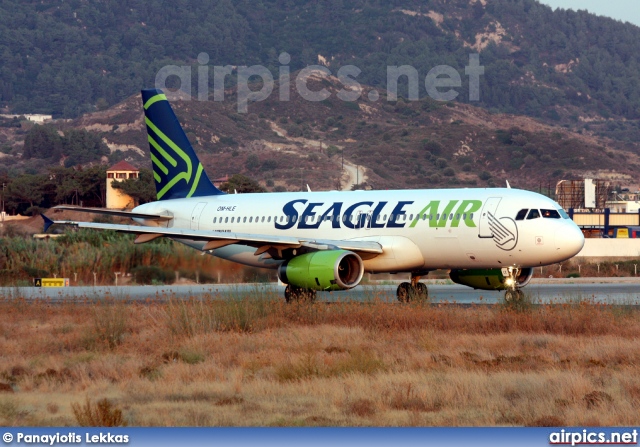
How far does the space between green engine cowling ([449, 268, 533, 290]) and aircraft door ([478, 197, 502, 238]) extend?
5.68 feet

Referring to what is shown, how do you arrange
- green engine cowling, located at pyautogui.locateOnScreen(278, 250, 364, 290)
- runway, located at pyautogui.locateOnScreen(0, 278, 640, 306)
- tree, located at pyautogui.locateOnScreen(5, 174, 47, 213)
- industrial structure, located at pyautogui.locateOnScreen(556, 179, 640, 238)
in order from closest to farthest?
green engine cowling, located at pyautogui.locateOnScreen(278, 250, 364, 290) < runway, located at pyautogui.locateOnScreen(0, 278, 640, 306) < industrial structure, located at pyautogui.locateOnScreen(556, 179, 640, 238) < tree, located at pyautogui.locateOnScreen(5, 174, 47, 213)

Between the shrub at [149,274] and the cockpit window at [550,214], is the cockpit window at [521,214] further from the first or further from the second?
the shrub at [149,274]

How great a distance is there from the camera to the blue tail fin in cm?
3981

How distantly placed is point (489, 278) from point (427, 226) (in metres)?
2.73

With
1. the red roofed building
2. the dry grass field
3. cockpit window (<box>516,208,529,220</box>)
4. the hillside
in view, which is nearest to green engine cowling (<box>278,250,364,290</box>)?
the dry grass field

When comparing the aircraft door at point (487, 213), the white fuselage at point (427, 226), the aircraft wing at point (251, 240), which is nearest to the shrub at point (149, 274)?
the white fuselage at point (427, 226)

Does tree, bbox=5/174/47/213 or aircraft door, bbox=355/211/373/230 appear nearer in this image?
aircraft door, bbox=355/211/373/230

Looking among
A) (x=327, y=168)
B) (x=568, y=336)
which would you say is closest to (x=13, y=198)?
(x=327, y=168)

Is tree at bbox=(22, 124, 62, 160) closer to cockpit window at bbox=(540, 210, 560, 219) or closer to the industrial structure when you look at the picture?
the industrial structure

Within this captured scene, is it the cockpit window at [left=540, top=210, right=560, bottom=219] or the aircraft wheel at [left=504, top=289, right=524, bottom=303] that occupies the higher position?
the cockpit window at [left=540, top=210, right=560, bottom=219]

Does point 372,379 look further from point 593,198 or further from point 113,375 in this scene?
point 593,198

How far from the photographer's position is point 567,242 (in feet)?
97.9

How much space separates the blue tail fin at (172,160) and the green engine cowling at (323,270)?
9318 mm

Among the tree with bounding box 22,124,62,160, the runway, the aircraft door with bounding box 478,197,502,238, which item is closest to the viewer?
the aircraft door with bounding box 478,197,502,238
